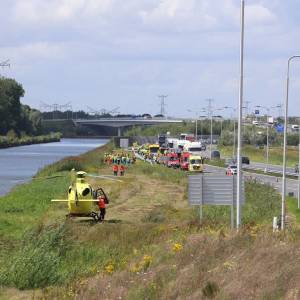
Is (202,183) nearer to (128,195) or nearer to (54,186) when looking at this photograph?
(128,195)

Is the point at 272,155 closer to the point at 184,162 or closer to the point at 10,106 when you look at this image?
the point at 184,162

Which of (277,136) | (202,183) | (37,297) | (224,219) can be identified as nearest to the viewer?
(37,297)

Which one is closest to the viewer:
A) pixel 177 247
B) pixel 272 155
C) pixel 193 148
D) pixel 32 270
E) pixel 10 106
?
pixel 177 247

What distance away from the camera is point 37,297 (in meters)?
17.9

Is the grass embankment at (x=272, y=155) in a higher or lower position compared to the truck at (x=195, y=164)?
lower

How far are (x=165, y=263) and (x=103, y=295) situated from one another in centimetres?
230

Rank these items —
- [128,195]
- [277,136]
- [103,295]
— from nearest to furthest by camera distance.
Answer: [103,295]
[128,195]
[277,136]

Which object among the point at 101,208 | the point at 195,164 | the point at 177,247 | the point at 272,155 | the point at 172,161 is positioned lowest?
the point at 272,155

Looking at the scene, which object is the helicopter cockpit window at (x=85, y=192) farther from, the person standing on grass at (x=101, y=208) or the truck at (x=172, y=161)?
the truck at (x=172, y=161)

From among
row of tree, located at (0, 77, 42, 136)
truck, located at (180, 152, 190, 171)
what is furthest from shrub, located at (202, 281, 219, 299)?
row of tree, located at (0, 77, 42, 136)

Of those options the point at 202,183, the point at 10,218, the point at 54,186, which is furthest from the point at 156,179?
the point at 202,183

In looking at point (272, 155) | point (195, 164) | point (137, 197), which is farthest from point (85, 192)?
point (272, 155)

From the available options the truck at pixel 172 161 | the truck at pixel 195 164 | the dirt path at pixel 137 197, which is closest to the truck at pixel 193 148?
the truck at pixel 172 161

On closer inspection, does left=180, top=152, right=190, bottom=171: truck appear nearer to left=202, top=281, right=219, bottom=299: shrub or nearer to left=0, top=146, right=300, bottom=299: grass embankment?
left=0, top=146, right=300, bottom=299: grass embankment
